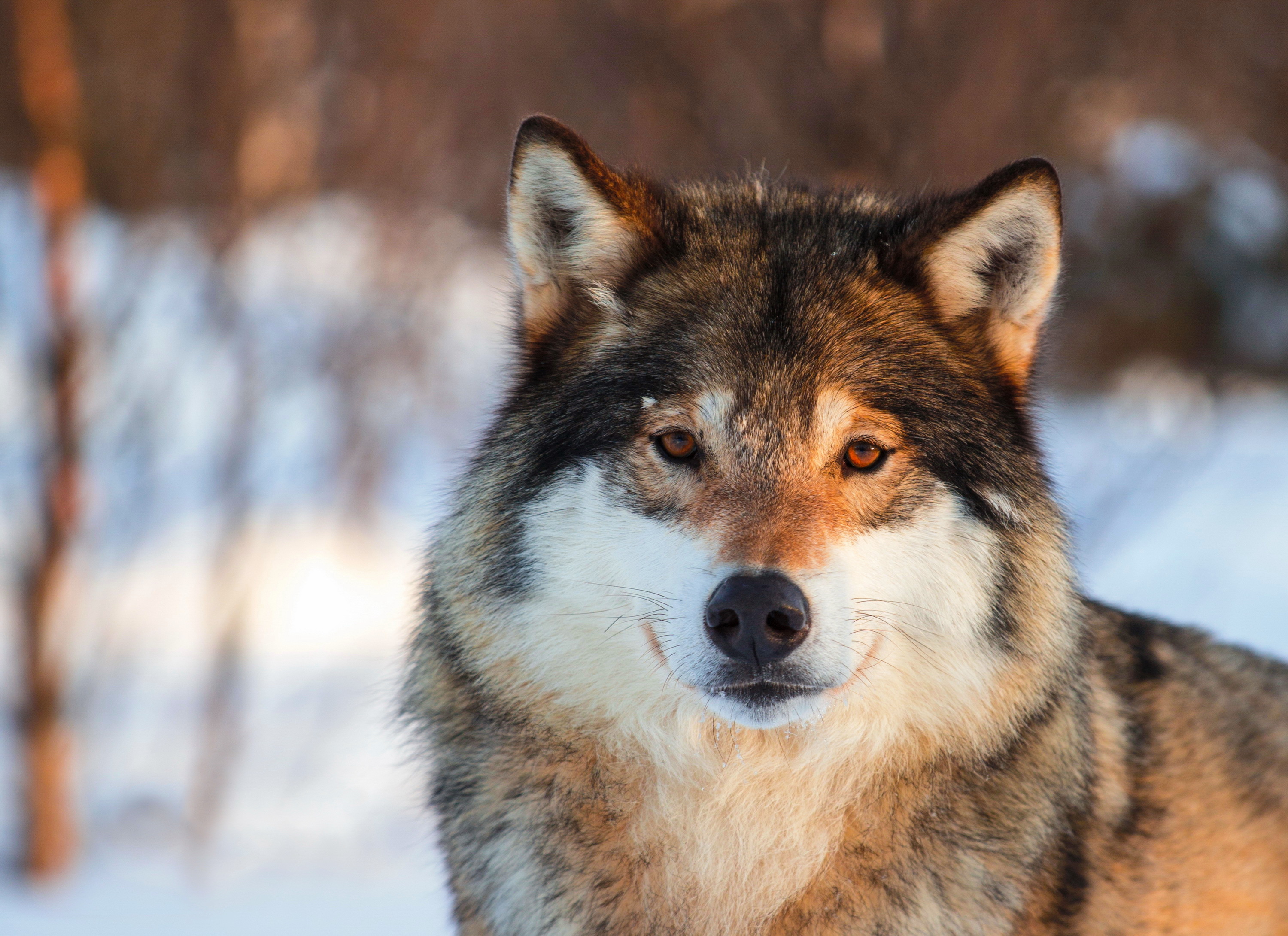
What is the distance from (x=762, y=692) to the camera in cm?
234

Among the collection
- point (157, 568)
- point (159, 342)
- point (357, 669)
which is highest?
point (159, 342)

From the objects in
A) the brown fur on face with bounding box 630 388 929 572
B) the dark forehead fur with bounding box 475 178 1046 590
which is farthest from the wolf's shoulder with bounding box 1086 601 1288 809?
the brown fur on face with bounding box 630 388 929 572

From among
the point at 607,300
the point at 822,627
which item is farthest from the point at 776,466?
the point at 607,300

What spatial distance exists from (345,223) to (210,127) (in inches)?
52.0

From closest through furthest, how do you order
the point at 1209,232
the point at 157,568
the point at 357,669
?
the point at 157,568
the point at 357,669
the point at 1209,232

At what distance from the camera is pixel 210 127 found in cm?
806

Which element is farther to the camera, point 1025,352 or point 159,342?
point 159,342

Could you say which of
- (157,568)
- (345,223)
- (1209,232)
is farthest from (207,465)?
(1209,232)

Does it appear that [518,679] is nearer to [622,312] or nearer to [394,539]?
[622,312]

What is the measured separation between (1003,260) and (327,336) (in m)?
7.21

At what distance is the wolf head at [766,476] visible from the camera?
2357mm

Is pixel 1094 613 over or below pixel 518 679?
over

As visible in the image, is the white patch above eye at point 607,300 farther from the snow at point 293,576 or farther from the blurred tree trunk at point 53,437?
the blurred tree trunk at point 53,437

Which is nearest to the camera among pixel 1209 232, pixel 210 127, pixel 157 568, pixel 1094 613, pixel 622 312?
pixel 622 312
